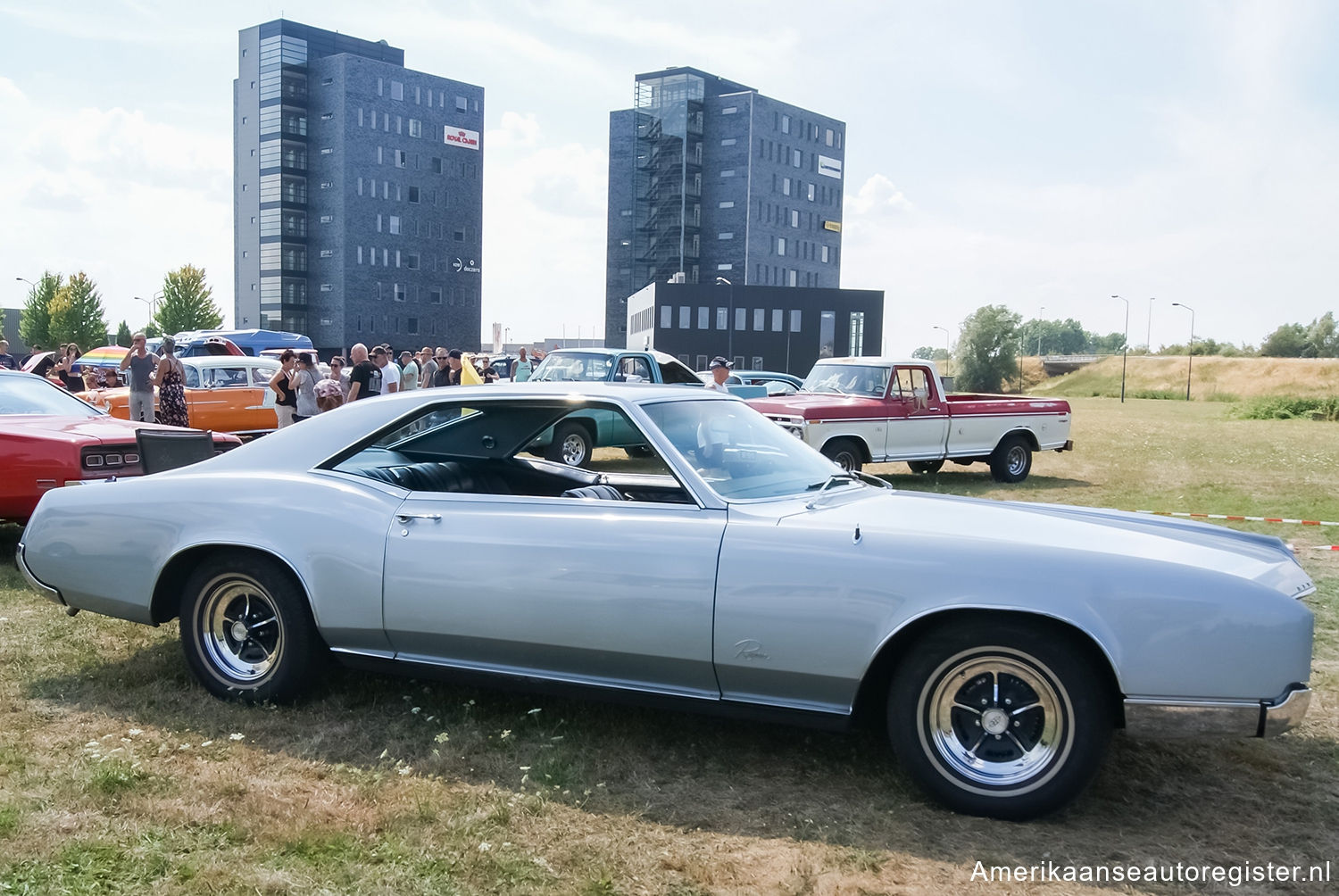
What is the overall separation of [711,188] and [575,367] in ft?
265

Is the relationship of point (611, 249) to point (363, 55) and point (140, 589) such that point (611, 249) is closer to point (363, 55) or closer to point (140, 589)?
point (363, 55)

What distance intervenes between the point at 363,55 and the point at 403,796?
321 ft

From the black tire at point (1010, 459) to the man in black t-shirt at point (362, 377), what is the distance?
28.2 feet

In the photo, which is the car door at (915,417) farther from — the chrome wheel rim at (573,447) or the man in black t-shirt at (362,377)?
the man in black t-shirt at (362,377)

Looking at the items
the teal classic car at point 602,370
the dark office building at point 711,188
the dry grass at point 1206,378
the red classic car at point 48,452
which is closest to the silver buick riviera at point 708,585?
the red classic car at point 48,452

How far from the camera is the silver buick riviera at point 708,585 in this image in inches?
135

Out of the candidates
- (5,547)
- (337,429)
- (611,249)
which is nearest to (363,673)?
(337,429)

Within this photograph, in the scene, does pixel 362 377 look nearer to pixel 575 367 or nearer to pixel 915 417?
pixel 575 367

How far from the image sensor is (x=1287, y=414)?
141ft

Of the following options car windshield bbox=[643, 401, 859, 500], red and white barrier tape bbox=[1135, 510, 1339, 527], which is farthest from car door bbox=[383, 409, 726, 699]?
red and white barrier tape bbox=[1135, 510, 1339, 527]

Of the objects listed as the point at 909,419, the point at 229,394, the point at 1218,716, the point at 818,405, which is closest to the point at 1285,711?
the point at 1218,716

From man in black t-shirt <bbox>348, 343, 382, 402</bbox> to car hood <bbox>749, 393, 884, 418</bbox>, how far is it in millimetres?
4829

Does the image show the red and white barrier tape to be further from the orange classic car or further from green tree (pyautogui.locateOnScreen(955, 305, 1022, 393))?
green tree (pyautogui.locateOnScreen(955, 305, 1022, 393))

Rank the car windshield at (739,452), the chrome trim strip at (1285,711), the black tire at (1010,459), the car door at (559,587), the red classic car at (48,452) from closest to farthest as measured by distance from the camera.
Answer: the chrome trim strip at (1285,711) → the car door at (559,587) → the car windshield at (739,452) → the red classic car at (48,452) → the black tire at (1010,459)
